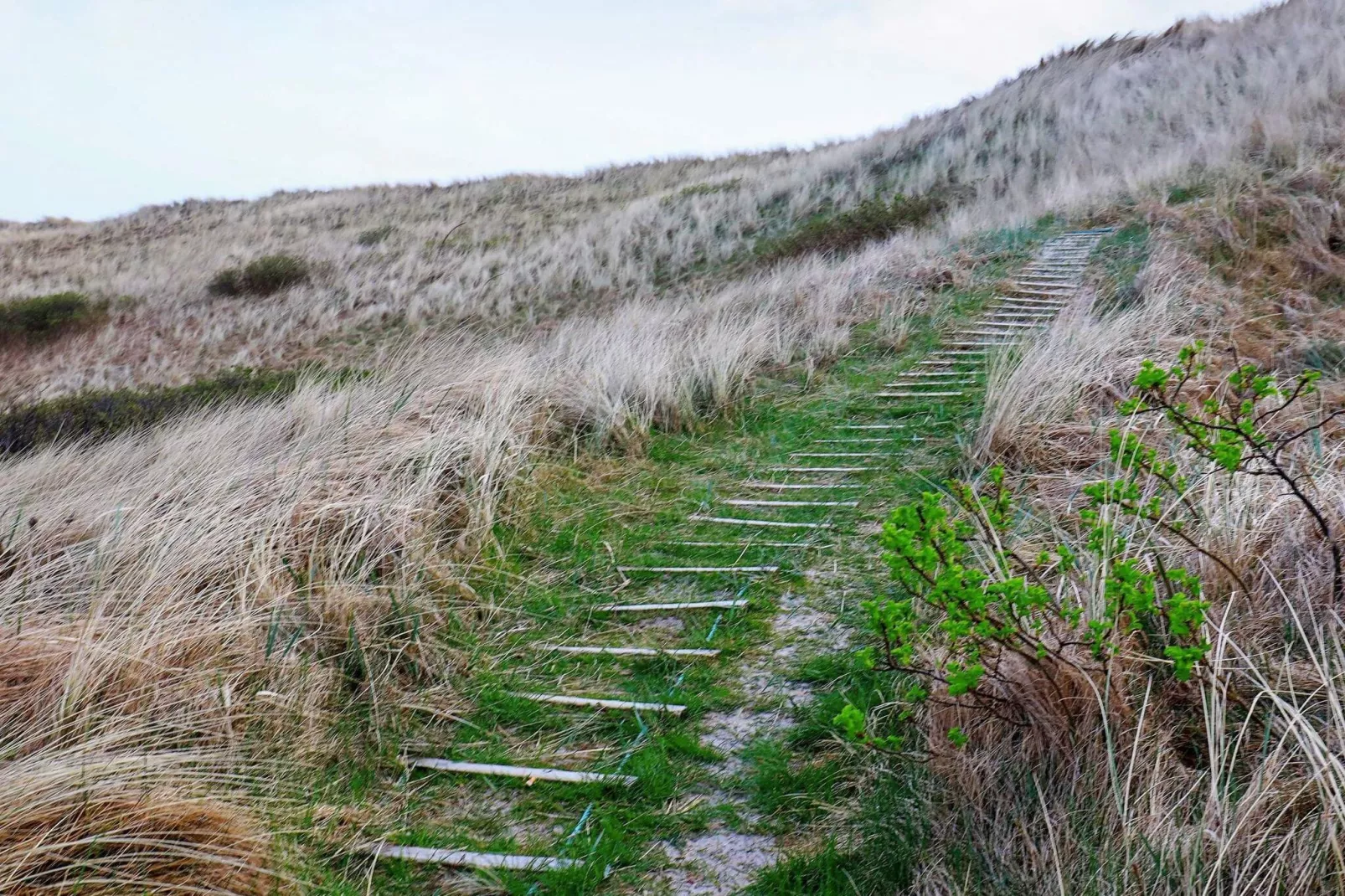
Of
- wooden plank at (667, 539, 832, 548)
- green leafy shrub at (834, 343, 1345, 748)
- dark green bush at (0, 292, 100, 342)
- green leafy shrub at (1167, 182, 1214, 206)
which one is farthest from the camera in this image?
dark green bush at (0, 292, 100, 342)

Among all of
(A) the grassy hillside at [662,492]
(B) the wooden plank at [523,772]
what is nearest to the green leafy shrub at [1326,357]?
(A) the grassy hillside at [662,492]

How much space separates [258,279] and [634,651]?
64.4ft

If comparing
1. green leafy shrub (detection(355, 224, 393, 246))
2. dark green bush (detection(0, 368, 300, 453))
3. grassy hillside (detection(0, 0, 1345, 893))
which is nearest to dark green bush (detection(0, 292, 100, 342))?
dark green bush (detection(0, 368, 300, 453))

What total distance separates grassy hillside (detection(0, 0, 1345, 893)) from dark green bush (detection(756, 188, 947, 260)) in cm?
164

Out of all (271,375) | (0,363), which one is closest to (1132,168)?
(271,375)

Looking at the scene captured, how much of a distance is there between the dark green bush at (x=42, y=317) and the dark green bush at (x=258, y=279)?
2620mm

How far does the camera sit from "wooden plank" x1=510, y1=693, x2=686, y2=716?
299cm

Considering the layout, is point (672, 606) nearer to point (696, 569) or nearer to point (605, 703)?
point (696, 569)

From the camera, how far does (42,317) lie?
1802 cm

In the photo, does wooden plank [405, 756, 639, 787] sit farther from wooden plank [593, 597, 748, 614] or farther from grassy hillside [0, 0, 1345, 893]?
wooden plank [593, 597, 748, 614]

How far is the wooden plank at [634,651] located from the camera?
3.37 m

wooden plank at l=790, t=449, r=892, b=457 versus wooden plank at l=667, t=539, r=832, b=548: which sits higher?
wooden plank at l=790, t=449, r=892, b=457

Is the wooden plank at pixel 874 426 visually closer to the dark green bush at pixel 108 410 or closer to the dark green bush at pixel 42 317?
the dark green bush at pixel 108 410

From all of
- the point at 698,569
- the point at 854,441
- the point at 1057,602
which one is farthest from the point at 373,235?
the point at 1057,602
